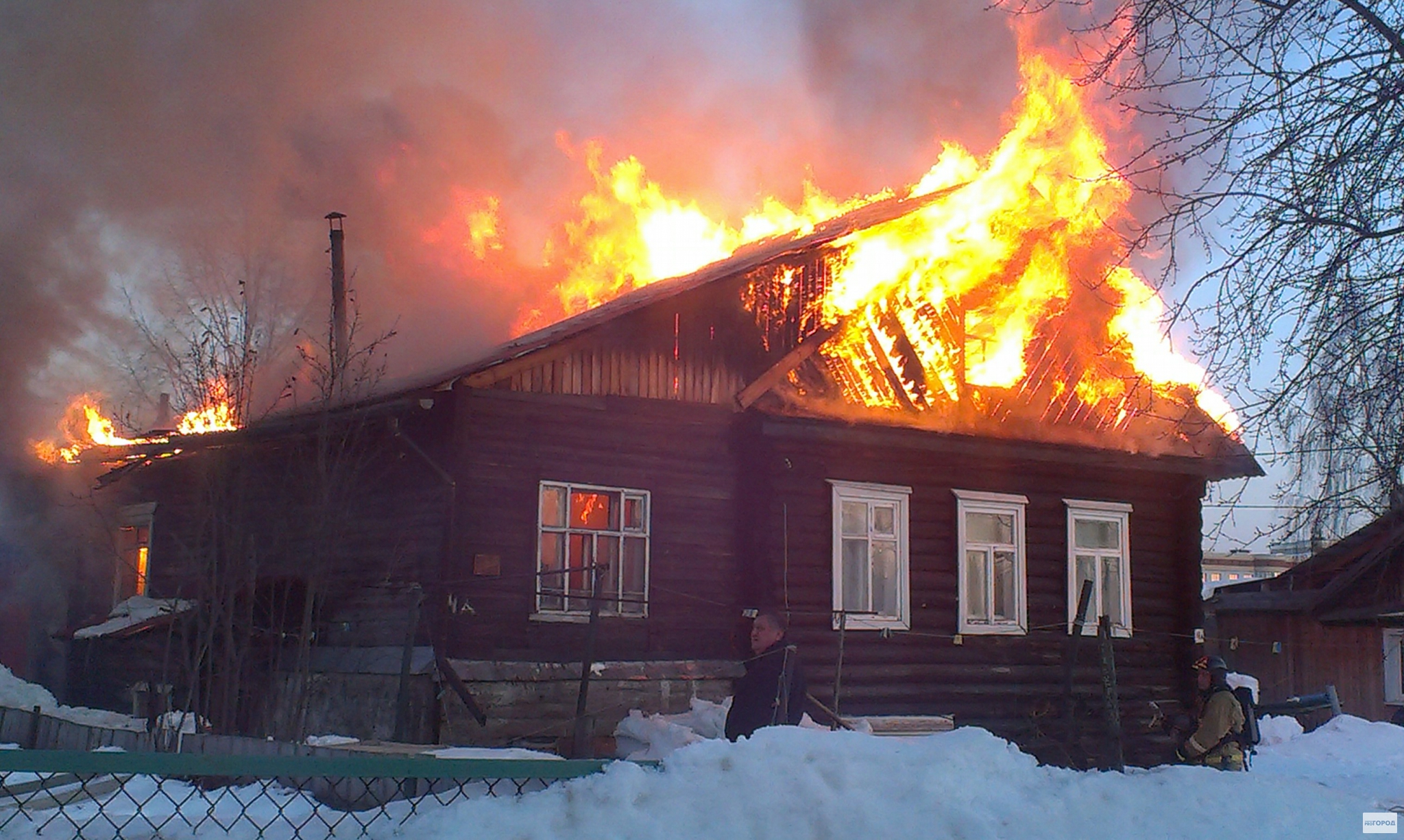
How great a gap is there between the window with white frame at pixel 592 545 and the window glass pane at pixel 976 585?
447 centimetres

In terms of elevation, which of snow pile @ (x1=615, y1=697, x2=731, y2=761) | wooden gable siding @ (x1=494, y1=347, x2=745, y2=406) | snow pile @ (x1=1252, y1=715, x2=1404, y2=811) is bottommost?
snow pile @ (x1=1252, y1=715, x2=1404, y2=811)

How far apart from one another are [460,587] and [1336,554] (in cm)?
2037

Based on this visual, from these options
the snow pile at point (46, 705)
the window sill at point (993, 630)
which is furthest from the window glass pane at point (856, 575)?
the snow pile at point (46, 705)

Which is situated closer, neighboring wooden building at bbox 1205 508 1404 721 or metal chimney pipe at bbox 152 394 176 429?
neighboring wooden building at bbox 1205 508 1404 721

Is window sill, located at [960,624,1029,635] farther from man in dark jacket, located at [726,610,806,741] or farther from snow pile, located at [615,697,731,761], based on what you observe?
man in dark jacket, located at [726,610,806,741]

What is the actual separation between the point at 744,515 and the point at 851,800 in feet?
30.7

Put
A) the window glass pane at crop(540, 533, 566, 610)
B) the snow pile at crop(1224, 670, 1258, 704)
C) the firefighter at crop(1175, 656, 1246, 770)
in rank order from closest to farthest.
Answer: the firefighter at crop(1175, 656, 1246, 770), the window glass pane at crop(540, 533, 566, 610), the snow pile at crop(1224, 670, 1258, 704)

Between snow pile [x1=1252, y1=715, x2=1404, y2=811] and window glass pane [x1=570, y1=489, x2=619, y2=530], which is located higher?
window glass pane [x1=570, y1=489, x2=619, y2=530]

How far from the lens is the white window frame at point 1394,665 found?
76.4 ft

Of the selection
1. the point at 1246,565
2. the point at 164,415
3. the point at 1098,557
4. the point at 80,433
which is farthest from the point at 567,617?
the point at 1246,565

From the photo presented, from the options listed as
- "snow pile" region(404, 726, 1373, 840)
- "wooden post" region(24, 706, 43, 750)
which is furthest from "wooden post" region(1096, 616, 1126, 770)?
"wooden post" region(24, 706, 43, 750)

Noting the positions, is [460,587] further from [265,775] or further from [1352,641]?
[1352,641]

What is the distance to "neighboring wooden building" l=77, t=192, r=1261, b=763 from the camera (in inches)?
469

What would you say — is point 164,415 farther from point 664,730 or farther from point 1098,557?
point 1098,557
